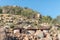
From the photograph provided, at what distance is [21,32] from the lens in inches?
1238

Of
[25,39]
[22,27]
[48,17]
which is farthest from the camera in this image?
[48,17]

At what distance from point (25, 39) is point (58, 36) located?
215 inches

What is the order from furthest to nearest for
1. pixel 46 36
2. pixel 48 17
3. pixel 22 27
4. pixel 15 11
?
pixel 15 11 → pixel 48 17 → pixel 22 27 → pixel 46 36

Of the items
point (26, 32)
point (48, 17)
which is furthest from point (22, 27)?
point (48, 17)

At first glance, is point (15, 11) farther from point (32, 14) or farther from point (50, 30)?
point (50, 30)

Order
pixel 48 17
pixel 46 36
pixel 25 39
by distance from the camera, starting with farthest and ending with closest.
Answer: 1. pixel 48 17
2. pixel 46 36
3. pixel 25 39

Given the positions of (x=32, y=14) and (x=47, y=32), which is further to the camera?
(x=32, y=14)

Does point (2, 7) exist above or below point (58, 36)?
above

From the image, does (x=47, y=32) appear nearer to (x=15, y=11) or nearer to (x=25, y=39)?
(x=25, y=39)

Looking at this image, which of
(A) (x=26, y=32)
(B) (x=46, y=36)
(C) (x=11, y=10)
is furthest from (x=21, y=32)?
(C) (x=11, y=10)

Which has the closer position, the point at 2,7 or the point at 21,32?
the point at 21,32

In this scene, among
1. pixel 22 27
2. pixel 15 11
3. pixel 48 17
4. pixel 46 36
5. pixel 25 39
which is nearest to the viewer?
pixel 25 39

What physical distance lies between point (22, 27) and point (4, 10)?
1797 centimetres

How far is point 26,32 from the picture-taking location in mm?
31547
